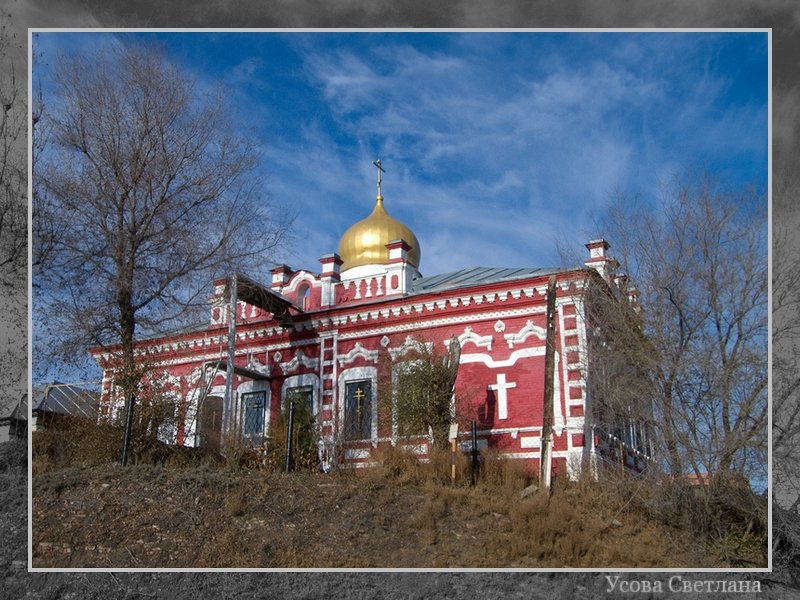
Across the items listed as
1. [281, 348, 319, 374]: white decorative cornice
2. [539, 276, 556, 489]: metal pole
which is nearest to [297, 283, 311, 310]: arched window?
[281, 348, 319, 374]: white decorative cornice

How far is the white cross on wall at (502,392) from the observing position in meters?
16.4

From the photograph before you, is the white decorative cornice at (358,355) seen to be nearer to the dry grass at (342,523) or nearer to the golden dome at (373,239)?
the golden dome at (373,239)

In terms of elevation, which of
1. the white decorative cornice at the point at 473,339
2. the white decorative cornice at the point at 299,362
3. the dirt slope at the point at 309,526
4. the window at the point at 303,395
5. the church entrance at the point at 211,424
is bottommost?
the dirt slope at the point at 309,526

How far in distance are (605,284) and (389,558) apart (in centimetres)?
613

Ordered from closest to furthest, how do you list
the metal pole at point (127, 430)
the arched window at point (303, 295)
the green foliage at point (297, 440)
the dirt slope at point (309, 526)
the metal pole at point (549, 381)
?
the dirt slope at point (309, 526) → the metal pole at point (127, 430) → the metal pole at point (549, 381) → the green foliage at point (297, 440) → the arched window at point (303, 295)

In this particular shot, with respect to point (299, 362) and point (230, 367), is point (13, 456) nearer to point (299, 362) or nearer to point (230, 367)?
point (230, 367)

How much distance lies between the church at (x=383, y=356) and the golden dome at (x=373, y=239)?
0.05m

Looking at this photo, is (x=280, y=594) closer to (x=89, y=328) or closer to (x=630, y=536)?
(x=630, y=536)

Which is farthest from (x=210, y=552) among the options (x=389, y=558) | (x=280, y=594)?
(x=389, y=558)

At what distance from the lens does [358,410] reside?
17.3 metres

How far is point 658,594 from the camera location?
10.7 m

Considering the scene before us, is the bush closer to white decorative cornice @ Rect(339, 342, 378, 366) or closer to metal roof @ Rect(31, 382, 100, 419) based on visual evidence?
metal roof @ Rect(31, 382, 100, 419)

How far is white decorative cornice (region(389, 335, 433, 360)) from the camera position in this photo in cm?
1694

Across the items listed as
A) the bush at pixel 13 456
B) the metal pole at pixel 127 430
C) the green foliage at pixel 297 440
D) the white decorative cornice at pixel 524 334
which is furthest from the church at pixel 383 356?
the bush at pixel 13 456
